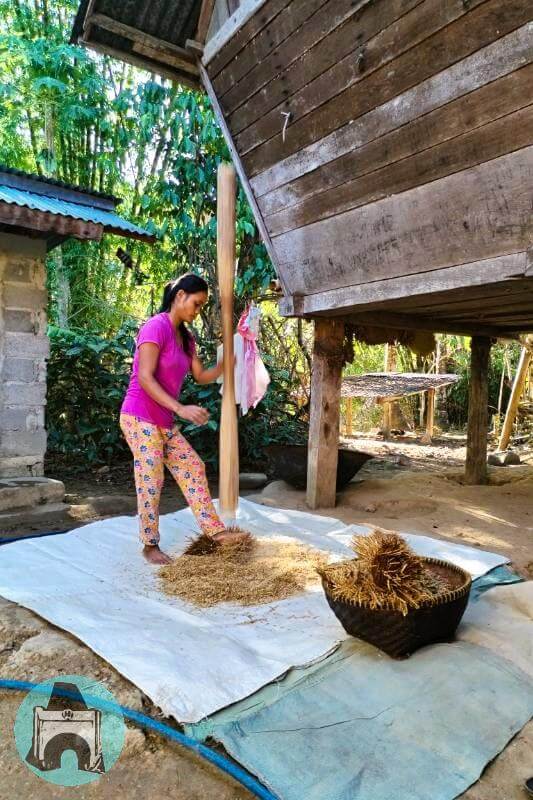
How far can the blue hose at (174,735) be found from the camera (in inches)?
58.7

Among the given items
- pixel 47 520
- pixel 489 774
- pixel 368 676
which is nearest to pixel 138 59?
pixel 47 520

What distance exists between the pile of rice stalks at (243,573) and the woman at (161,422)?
166mm

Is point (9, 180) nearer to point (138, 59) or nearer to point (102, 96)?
point (138, 59)

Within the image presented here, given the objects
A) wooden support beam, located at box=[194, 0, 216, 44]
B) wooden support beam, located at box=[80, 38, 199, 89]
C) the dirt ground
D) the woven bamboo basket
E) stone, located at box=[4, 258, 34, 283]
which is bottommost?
the dirt ground

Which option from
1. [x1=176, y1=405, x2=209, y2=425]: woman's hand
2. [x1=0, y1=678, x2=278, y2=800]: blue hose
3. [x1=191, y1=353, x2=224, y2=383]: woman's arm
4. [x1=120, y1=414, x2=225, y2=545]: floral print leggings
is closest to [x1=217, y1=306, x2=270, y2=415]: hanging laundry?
[x1=191, y1=353, x2=224, y2=383]: woman's arm

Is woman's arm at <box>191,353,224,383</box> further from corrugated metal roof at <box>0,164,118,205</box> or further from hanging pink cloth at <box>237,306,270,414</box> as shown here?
corrugated metal roof at <box>0,164,118,205</box>

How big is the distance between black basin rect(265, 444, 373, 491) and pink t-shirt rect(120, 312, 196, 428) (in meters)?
2.07

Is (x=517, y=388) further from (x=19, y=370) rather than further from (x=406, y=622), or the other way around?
(x=406, y=622)

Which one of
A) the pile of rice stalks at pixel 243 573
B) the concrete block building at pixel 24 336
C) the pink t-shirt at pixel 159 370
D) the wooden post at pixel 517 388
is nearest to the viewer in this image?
the pile of rice stalks at pixel 243 573

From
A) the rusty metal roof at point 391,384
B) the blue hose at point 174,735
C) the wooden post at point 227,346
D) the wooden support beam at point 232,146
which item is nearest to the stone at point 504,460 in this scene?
the rusty metal roof at point 391,384

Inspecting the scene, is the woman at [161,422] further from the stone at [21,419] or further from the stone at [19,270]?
the stone at [19,270]

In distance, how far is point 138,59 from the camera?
4.57 m

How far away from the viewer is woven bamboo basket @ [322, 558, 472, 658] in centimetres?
204

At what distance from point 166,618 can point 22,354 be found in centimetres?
331
